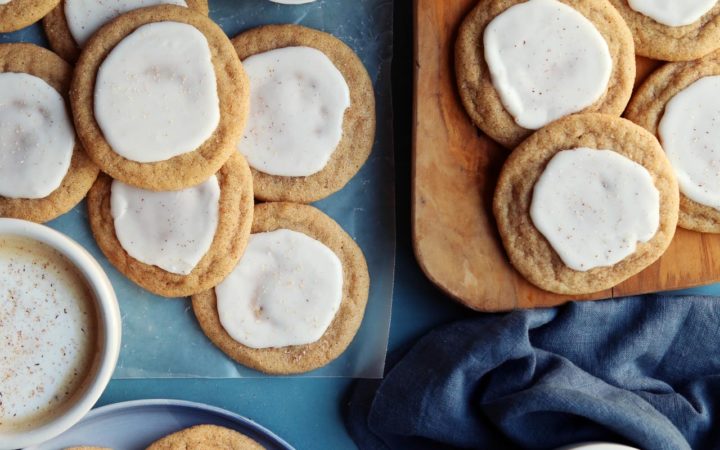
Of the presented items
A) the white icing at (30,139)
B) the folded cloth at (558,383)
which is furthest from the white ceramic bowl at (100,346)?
the folded cloth at (558,383)

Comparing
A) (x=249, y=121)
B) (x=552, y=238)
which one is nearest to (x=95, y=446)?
(x=249, y=121)

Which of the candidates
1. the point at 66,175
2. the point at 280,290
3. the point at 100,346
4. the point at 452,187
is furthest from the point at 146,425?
the point at 452,187

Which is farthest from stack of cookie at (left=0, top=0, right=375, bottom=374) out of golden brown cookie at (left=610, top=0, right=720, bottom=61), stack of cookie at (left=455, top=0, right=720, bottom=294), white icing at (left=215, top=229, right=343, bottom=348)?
golden brown cookie at (left=610, top=0, right=720, bottom=61)

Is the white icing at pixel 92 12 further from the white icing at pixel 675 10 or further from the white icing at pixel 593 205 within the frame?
A: the white icing at pixel 675 10

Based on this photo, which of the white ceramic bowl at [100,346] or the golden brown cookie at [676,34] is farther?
the golden brown cookie at [676,34]

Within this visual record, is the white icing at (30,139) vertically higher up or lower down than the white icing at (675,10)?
lower down

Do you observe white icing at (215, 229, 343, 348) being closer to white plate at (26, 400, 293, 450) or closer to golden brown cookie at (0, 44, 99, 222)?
white plate at (26, 400, 293, 450)
